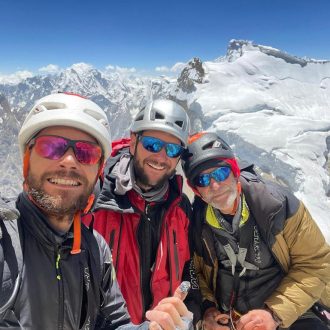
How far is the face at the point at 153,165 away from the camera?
396 centimetres

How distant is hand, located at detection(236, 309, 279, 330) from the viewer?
11.5ft

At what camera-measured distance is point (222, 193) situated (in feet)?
11.9

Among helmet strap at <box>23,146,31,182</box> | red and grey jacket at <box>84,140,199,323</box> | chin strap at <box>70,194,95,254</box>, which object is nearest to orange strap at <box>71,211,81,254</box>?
chin strap at <box>70,194,95,254</box>

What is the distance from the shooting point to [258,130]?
176 feet

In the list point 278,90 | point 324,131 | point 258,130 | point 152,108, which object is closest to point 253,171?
point 152,108

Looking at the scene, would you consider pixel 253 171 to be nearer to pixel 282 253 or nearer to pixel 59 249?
pixel 282 253

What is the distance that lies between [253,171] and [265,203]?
653 millimetres

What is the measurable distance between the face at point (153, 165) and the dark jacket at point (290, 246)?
2.94 ft

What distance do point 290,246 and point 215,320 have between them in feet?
4.00

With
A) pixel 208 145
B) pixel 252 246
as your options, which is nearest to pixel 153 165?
pixel 208 145

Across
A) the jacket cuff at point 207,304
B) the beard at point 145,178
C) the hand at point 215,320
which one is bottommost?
the hand at point 215,320

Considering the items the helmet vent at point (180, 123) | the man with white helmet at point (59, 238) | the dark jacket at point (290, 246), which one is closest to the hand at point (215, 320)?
the dark jacket at point (290, 246)

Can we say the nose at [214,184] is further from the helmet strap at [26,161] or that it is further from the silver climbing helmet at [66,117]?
the helmet strap at [26,161]

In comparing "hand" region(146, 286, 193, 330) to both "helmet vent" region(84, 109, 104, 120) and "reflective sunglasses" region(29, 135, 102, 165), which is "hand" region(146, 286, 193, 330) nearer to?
"reflective sunglasses" region(29, 135, 102, 165)
